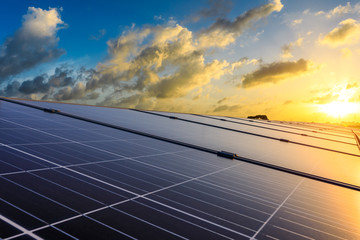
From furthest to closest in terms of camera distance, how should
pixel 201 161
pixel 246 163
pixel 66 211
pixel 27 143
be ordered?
pixel 246 163 < pixel 201 161 < pixel 27 143 < pixel 66 211

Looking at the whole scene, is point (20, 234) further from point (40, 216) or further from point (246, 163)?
point (246, 163)

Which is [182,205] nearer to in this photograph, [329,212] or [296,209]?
[296,209]

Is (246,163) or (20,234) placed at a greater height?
(246,163)

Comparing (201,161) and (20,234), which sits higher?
(201,161)

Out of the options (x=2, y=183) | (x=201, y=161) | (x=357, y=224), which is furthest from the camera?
(x=201, y=161)

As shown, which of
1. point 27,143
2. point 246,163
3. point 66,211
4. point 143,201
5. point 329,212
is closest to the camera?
point 66,211

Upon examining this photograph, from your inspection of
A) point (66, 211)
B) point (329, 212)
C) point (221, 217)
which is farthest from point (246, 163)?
point (66, 211)

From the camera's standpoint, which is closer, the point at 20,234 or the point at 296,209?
the point at 20,234

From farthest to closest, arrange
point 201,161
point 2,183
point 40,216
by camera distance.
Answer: point 201,161 → point 2,183 → point 40,216

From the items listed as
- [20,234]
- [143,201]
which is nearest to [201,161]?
[143,201]
